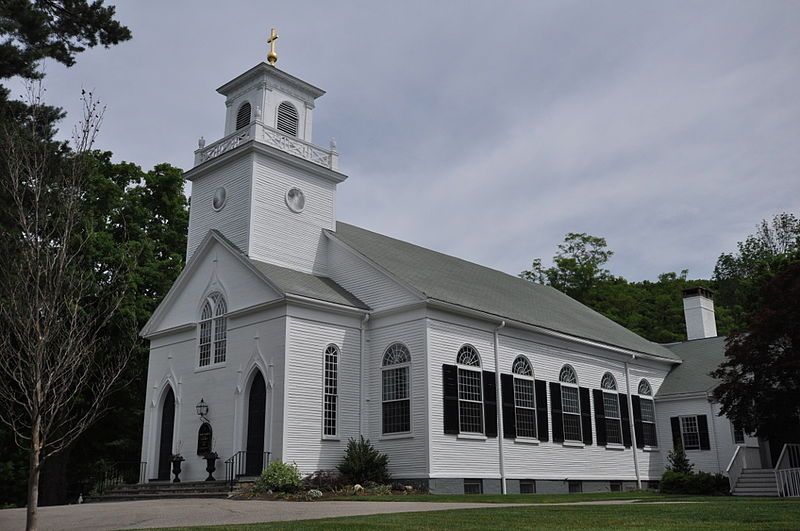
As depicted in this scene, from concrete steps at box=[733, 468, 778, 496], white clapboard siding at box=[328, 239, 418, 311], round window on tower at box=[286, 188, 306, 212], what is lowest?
concrete steps at box=[733, 468, 778, 496]

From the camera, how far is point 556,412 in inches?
1125

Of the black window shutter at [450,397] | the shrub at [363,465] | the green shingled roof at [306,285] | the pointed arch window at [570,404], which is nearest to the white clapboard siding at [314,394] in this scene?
the shrub at [363,465]

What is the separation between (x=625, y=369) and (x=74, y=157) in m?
25.9

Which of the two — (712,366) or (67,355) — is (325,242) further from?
(712,366)

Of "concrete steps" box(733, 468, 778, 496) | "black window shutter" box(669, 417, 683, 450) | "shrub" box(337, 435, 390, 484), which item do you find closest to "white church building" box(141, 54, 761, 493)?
"shrub" box(337, 435, 390, 484)

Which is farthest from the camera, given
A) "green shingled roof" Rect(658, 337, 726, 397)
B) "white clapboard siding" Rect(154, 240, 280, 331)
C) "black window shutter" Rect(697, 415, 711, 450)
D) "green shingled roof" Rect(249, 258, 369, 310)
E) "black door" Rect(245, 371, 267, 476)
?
"green shingled roof" Rect(658, 337, 726, 397)

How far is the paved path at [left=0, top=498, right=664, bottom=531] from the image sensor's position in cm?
1395

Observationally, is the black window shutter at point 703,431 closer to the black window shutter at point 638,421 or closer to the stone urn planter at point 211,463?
the black window shutter at point 638,421

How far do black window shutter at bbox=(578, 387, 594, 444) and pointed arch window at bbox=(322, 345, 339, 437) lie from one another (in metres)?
10.6

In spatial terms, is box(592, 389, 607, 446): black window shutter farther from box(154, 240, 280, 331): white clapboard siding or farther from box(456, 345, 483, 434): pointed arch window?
box(154, 240, 280, 331): white clapboard siding

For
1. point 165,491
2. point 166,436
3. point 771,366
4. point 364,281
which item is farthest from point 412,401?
point 771,366

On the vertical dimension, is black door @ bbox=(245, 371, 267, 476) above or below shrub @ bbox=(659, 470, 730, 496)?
above

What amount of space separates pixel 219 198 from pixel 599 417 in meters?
16.6

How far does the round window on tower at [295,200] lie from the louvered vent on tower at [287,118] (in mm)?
2388
